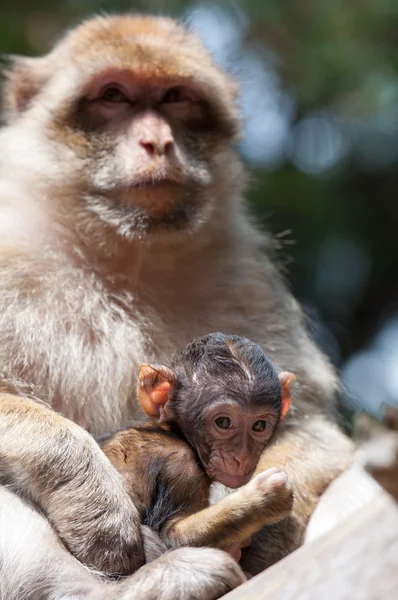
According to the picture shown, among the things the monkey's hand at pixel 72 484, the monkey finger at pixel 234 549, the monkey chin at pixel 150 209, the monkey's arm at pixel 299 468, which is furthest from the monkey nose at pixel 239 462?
the monkey chin at pixel 150 209

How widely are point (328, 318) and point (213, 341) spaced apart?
5.49m

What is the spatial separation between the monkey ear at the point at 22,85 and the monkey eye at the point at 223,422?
2316mm

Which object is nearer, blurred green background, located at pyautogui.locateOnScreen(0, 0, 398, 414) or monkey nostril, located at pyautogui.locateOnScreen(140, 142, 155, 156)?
monkey nostril, located at pyautogui.locateOnScreen(140, 142, 155, 156)

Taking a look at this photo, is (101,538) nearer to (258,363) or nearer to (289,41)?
(258,363)

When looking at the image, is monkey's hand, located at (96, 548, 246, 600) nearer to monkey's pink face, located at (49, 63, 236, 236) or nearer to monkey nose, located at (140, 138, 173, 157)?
monkey's pink face, located at (49, 63, 236, 236)

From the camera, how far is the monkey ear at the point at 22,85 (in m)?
4.98

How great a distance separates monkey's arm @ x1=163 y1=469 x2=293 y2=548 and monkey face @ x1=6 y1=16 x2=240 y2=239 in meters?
1.50

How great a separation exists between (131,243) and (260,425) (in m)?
1.35

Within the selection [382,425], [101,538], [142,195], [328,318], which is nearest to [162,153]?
[142,195]

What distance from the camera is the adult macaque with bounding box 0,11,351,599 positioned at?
13.4 feet

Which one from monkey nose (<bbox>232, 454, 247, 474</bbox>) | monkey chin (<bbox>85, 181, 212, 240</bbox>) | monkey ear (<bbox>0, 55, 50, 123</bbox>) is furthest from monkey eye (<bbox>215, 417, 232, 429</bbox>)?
monkey ear (<bbox>0, 55, 50, 123</bbox>)

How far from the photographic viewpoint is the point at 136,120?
441 centimetres

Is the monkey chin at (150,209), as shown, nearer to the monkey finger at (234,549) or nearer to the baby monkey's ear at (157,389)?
the baby monkey's ear at (157,389)

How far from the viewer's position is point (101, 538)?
340 cm
